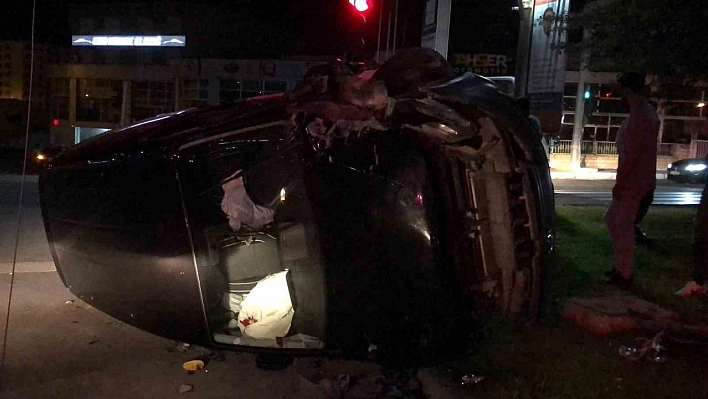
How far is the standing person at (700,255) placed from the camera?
5812 millimetres

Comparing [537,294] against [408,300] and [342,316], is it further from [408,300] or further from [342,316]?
[342,316]

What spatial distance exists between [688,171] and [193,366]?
75.6ft

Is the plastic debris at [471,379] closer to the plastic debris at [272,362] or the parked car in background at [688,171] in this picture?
the plastic debris at [272,362]

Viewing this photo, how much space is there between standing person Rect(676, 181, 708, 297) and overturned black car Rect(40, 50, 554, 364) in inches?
80.7

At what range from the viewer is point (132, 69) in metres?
35.3

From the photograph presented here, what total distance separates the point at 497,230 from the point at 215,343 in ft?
6.17

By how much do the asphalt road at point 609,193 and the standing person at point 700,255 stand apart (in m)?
9.90

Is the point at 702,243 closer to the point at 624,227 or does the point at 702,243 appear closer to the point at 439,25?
the point at 624,227

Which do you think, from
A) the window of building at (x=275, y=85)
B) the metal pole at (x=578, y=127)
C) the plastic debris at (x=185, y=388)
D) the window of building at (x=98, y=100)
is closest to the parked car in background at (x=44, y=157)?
the plastic debris at (x=185, y=388)

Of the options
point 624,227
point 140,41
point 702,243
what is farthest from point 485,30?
point 140,41

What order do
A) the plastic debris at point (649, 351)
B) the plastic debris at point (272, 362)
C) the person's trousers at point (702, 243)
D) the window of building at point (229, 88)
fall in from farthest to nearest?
the window of building at point (229, 88)
the person's trousers at point (702, 243)
the plastic debris at point (272, 362)
the plastic debris at point (649, 351)

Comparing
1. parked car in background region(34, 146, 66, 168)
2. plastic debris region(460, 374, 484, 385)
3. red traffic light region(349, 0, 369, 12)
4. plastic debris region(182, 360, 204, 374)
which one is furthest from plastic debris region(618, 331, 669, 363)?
red traffic light region(349, 0, 369, 12)

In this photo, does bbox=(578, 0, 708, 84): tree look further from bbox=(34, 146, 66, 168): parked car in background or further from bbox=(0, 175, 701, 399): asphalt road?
bbox=(34, 146, 66, 168): parked car in background

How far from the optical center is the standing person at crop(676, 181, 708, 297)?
581 centimetres
